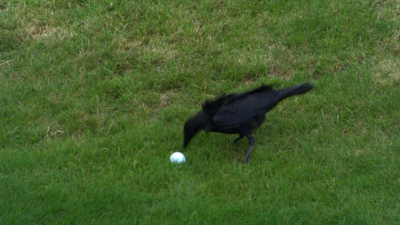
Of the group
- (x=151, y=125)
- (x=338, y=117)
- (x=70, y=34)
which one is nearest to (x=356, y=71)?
(x=338, y=117)

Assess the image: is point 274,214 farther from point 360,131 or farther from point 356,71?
point 356,71

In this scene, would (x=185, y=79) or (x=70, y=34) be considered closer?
(x=185, y=79)

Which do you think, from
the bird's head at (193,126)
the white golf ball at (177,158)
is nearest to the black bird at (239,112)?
the bird's head at (193,126)

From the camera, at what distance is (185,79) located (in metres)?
7.57

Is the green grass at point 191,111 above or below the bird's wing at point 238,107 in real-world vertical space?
below

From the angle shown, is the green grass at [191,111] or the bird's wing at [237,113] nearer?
the green grass at [191,111]

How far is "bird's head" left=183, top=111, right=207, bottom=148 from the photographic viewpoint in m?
6.01

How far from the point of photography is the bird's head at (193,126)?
19.7 ft

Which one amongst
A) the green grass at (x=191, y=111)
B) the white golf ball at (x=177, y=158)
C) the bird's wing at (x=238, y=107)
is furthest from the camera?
the bird's wing at (x=238, y=107)

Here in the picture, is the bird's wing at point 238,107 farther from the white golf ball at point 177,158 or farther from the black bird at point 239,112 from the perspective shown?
the white golf ball at point 177,158

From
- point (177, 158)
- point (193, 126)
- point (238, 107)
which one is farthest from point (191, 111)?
point (177, 158)

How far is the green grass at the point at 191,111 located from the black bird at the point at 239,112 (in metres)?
0.31

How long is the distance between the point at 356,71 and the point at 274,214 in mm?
3299

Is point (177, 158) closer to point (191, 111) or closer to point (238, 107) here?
point (238, 107)
